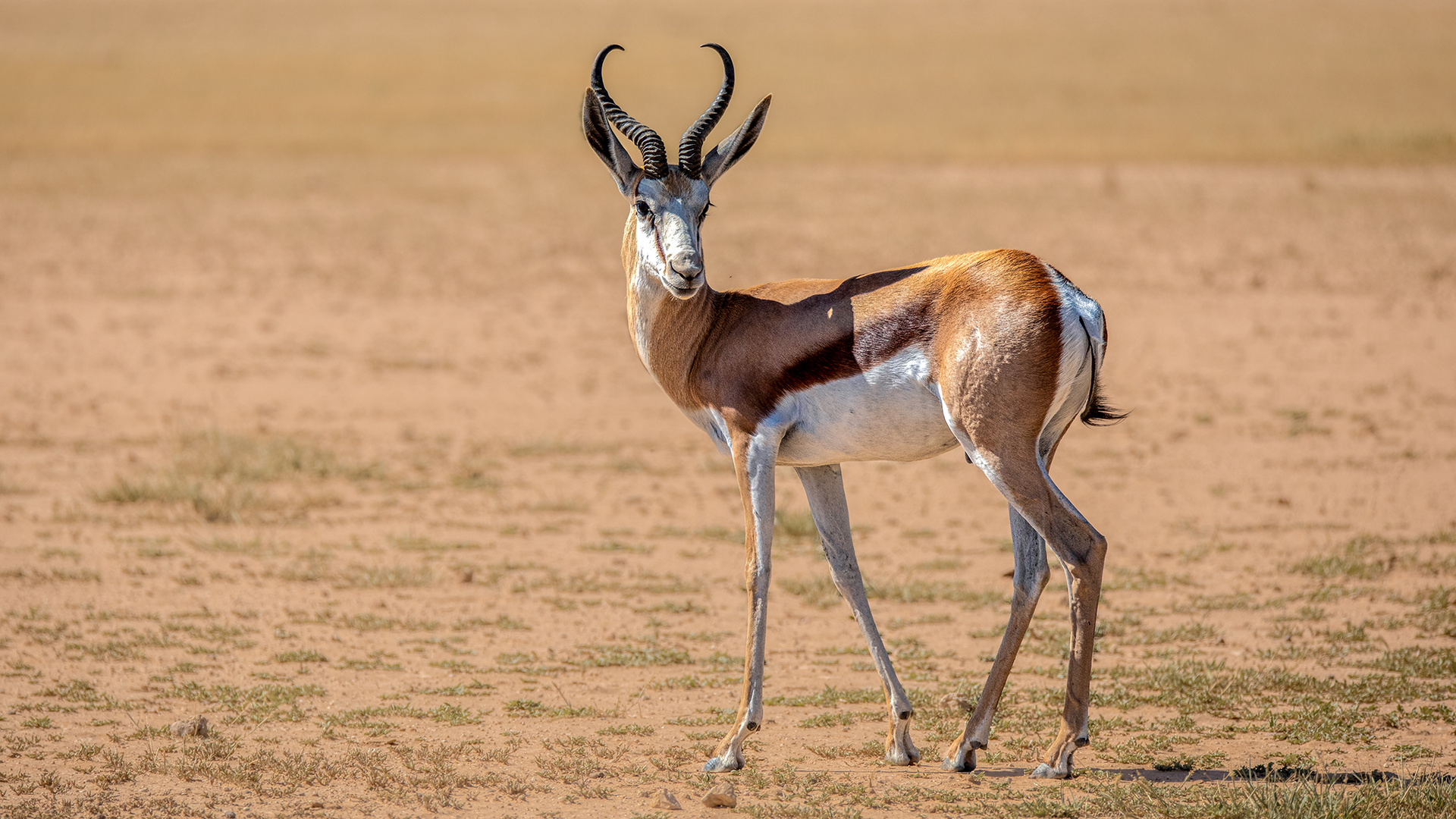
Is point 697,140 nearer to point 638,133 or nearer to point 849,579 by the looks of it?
point 638,133

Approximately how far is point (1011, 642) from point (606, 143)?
270 centimetres

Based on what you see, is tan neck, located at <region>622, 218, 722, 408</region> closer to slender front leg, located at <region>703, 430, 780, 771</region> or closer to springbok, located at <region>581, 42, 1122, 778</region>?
springbok, located at <region>581, 42, 1122, 778</region>

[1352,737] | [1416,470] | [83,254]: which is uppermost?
[83,254]

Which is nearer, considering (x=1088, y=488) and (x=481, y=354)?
(x=1088, y=488)

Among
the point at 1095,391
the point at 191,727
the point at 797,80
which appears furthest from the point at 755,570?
the point at 797,80

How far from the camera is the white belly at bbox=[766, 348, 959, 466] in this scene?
19.0 feet

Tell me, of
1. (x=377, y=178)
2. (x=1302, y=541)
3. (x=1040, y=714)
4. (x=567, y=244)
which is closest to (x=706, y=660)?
(x=1040, y=714)

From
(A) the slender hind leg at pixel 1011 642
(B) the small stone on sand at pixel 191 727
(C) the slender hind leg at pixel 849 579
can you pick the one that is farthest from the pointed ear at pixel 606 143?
(B) the small stone on sand at pixel 191 727

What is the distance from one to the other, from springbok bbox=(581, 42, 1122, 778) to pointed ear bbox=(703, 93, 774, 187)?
0.01 meters

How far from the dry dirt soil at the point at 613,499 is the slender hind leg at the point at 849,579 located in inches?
6.8

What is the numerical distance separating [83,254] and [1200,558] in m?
16.5

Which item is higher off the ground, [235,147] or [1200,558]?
[235,147]

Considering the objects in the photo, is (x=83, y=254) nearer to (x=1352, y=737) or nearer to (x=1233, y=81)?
(x=1352, y=737)

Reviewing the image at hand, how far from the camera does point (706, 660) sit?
24.6 feet
